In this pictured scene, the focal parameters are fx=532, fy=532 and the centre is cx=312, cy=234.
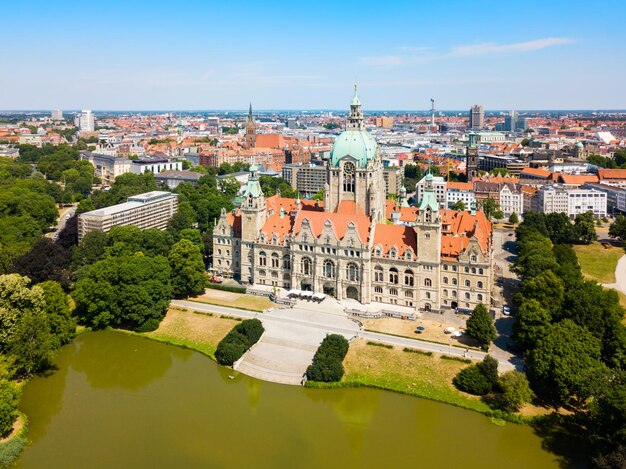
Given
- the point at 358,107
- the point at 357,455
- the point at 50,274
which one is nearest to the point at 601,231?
the point at 358,107

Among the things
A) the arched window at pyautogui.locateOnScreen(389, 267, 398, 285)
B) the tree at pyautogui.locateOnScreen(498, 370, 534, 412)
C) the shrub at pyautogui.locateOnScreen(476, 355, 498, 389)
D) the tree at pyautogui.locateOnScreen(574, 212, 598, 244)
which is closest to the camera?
the tree at pyautogui.locateOnScreen(498, 370, 534, 412)

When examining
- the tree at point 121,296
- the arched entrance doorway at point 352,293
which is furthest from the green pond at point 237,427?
the arched entrance doorway at point 352,293

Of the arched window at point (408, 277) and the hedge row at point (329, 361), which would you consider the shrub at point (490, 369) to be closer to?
the hedge row at point (329, 361)

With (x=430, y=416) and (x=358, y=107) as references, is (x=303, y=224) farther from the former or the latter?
(x=430, y=416)

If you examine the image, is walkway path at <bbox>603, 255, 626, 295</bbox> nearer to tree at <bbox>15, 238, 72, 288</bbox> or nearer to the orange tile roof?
the orange tile roof

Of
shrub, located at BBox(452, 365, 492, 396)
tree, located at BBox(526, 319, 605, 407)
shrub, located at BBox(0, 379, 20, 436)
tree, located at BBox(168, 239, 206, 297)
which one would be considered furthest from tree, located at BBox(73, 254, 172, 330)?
tree, located at BBox(526, 319, 605, 407)
